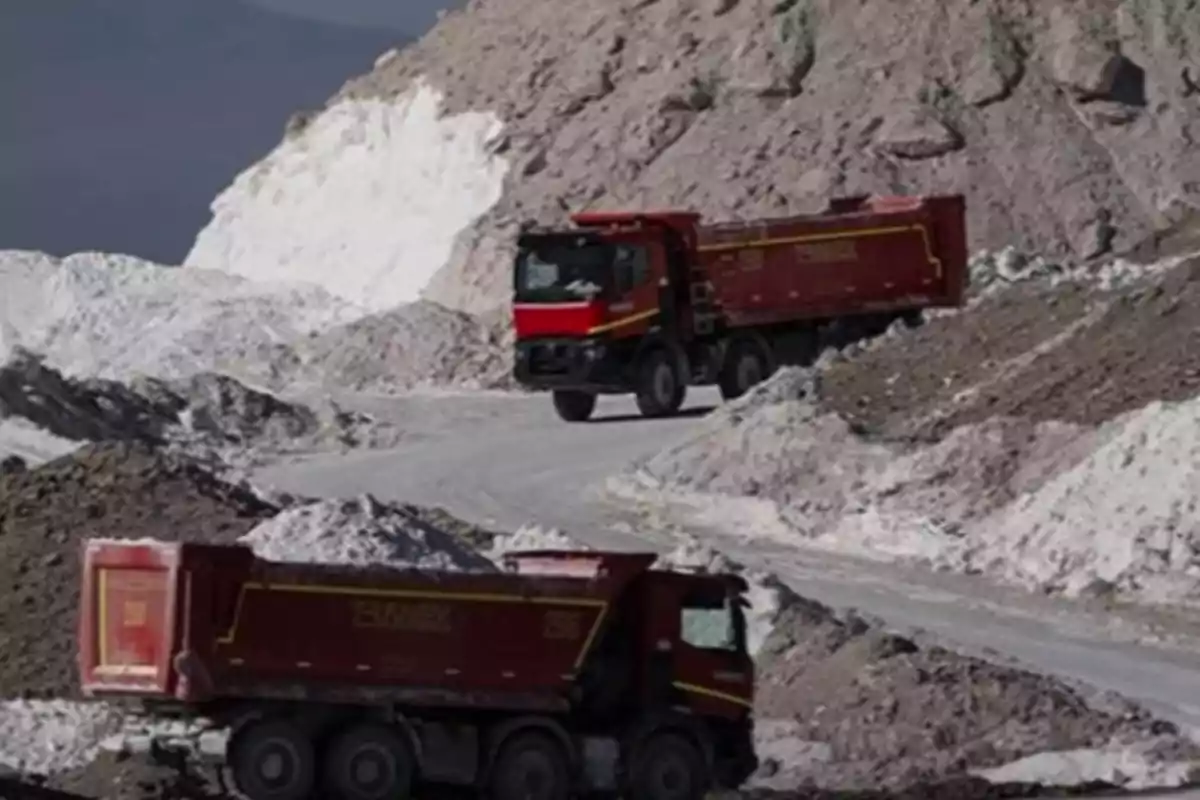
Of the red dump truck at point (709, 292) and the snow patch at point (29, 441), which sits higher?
the red dump truck at point (709, 292)

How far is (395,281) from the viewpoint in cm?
5259

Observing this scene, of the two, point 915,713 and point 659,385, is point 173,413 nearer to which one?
point 659,385

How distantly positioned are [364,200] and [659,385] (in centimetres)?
2021

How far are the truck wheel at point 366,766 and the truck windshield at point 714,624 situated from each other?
2.07 m

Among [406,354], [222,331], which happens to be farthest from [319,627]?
[222,331]

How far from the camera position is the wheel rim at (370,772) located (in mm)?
16750

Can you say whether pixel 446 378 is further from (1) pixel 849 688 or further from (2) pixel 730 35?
(1) pixel 849 688

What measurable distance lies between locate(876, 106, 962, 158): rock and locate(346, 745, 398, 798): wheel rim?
110 ft

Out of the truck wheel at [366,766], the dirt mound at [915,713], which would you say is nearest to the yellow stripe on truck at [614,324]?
the dirt mound at [915,713]

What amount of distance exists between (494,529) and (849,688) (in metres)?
8.51

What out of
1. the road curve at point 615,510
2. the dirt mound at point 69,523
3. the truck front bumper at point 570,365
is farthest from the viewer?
the truck front bumper at point 570,365

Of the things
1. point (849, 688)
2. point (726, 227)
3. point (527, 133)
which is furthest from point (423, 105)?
point (849, 688)

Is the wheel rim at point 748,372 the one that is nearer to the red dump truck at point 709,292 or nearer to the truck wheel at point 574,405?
the red dump truck at point 709,292

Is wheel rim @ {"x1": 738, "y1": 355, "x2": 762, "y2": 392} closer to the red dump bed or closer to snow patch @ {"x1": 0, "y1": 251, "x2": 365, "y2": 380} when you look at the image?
snow patch @ {"x1": 0, "y1": 251, "x2": 365, "y2": 380}
